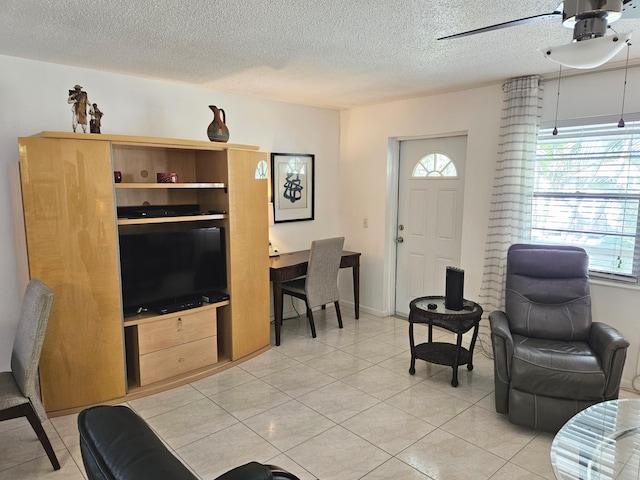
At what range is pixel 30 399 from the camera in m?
2.29

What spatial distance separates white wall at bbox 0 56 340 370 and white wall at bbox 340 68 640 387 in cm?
32

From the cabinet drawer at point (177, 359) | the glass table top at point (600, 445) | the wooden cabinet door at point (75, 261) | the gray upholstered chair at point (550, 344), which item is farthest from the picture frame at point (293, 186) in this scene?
the glass table top at point (600, 445)

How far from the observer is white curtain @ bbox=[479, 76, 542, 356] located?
354 centimetres

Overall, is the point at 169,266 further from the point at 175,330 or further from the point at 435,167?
the point at 435,167

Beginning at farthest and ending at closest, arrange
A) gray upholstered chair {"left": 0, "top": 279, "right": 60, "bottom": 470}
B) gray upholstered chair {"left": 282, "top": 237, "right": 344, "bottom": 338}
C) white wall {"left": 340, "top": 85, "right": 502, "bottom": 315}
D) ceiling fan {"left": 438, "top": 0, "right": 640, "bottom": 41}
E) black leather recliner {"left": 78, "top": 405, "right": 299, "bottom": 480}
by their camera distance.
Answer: gray upholstered chair {"left": 282, "top": 237, "right": 344, "bottom": 338} → white wall {"left": 340, "top": 85, "right": 502, "bottom": 315} → gray upholstered chair {"left": 0, "top": 279, "right": 60, "bottom": 470} → ceiling fan {"left": 438, "top": 0, "right": 640, "bottom": 41} → black leather recliner {"left": 78, "top": 405, "right": 299, "bottom": 480}

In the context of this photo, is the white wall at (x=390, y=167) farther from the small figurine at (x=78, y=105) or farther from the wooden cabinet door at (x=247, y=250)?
the small figurine at (x=78, y=105)

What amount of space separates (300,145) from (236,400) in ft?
9.54

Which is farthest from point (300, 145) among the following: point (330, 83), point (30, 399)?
point (30, 399)

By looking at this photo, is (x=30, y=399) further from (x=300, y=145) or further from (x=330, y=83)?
(x=300, y=145)

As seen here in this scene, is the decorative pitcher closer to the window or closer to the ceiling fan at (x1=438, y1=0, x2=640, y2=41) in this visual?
the ceiling fan at (x1=438, y1=0, x2=640, y2=41)

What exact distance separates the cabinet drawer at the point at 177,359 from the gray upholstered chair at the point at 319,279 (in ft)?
3.47

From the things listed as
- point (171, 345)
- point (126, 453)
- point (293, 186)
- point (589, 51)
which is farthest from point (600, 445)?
point (293, 186)

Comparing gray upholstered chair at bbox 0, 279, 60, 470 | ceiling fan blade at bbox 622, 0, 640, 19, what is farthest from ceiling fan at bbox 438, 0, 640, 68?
gray upholstered chair at bbox 0, 279, 60, 470

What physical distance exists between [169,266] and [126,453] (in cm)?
248
